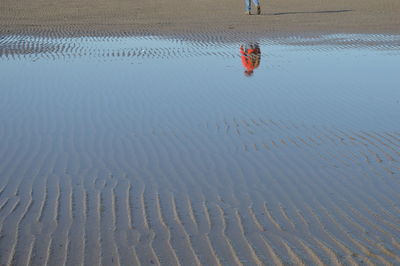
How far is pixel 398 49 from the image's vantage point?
15.8 meters

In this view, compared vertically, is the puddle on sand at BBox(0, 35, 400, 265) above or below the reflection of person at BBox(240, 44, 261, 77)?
above

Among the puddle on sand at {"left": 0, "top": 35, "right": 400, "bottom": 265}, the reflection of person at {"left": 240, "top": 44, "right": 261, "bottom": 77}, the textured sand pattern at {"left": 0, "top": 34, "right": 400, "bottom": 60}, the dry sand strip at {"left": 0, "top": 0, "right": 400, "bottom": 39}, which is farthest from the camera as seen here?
the dry sand strip at {"left": 0, "top": 0, "right": 400, "bottom": 39}

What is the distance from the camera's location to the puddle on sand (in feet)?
14.3

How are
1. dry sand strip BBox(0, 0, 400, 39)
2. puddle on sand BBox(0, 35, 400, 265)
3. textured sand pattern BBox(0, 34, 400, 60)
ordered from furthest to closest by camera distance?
dry sand strip BBox(0, 0, 400, 39), textured sand pattern BBox(0, 34, 400, 60), puddle on sand BBox(0, 35, 400, 265)

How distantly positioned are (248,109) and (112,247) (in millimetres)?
4834

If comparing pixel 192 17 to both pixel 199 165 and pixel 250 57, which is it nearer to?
pixel 250 57

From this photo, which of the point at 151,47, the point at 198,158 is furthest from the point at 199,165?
the point at 151,47

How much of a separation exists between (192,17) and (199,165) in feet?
59.8

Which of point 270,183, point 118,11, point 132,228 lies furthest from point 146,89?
point 118,11

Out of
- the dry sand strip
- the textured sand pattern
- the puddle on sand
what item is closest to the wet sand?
the puddle on sand

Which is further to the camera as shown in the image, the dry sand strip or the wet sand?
the dry sand strip

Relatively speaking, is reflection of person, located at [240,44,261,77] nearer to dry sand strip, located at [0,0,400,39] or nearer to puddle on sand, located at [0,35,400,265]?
puddle on sand, located at [0,35,400,265]

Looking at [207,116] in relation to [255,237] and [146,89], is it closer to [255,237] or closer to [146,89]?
[146,89]

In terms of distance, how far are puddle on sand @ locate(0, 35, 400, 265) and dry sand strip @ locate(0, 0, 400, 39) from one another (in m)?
8.13
